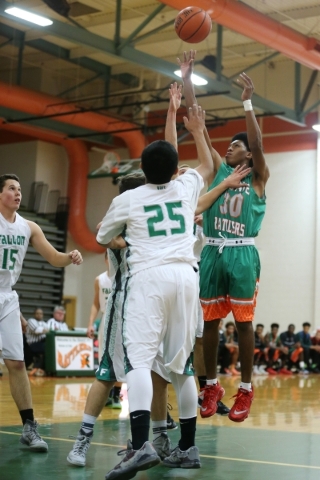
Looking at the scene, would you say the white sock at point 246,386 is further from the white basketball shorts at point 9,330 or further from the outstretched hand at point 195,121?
the outstretched hand at point 195,121

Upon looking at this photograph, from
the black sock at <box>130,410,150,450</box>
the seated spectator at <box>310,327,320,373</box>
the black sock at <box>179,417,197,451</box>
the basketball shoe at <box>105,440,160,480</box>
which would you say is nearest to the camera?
the basketball shoe at <box>105,440,160,480</box>

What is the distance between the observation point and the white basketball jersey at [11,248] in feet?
20.1

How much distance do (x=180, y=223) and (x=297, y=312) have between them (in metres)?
19.0

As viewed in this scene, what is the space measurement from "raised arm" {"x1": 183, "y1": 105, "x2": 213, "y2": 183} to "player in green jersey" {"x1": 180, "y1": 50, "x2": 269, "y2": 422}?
376 mm

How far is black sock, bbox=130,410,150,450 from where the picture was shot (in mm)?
4590

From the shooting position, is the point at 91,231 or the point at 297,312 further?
the point at 91,231

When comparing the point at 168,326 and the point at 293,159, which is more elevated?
the point at 293,159

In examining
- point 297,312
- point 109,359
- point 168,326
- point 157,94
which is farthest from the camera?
point 157,94

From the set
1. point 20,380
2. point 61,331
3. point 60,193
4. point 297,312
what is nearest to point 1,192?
point 20,380

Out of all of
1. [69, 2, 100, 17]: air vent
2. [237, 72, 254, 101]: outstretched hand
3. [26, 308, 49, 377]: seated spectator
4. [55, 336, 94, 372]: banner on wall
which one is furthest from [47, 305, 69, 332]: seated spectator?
[237, 72, 254, 101]: outstretched hand

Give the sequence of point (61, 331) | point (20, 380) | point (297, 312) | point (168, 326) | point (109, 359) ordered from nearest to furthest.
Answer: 1. point (168, 326)
2. point (109, 359)
3. point (20, 380)
4. point (61, 331)
5. point (297, 312)

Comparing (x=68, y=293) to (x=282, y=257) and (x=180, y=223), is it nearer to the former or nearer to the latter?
(x=282, y=257)

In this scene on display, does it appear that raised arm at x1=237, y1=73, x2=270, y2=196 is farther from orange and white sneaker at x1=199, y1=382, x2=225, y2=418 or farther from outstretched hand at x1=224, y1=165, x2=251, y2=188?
orange and white sneaker at x1=199, y1=382, x2=225, y2=418

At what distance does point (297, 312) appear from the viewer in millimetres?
23359
